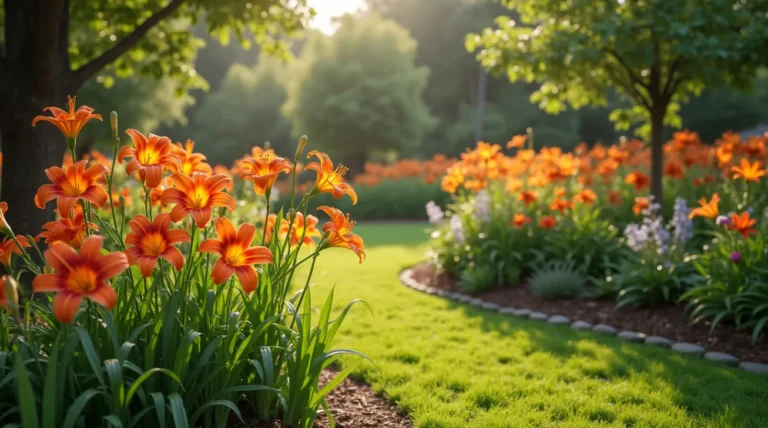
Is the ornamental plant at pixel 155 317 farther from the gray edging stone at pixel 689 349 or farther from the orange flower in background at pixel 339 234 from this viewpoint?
the gray edging stone at pixel 689 349

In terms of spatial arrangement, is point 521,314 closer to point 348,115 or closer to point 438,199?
point 438,199

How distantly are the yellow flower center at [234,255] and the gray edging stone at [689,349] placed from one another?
11.4 feet

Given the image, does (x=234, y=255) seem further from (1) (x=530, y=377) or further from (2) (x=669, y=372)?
(2) (x=669, y=372)

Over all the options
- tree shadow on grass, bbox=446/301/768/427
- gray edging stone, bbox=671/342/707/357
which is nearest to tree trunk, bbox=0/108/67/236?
tree shadow on grass, bbox=446/301/768/427

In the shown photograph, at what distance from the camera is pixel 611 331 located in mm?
4668

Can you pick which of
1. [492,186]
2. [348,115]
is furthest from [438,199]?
[492,186]

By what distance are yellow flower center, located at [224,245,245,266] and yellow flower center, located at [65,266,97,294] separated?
414mm

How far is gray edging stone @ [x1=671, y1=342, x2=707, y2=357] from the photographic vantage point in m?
4.07

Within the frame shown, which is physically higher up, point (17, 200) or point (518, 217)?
point (17, 200)

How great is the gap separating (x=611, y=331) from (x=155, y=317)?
3.71 m

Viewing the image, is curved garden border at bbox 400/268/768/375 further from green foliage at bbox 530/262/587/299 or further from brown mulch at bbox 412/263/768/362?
green foliage at bbox 530/262/587/299

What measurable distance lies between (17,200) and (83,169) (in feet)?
8.60

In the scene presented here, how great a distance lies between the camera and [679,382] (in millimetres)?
3449

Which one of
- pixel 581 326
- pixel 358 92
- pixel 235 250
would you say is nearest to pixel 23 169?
pixel 235 250
